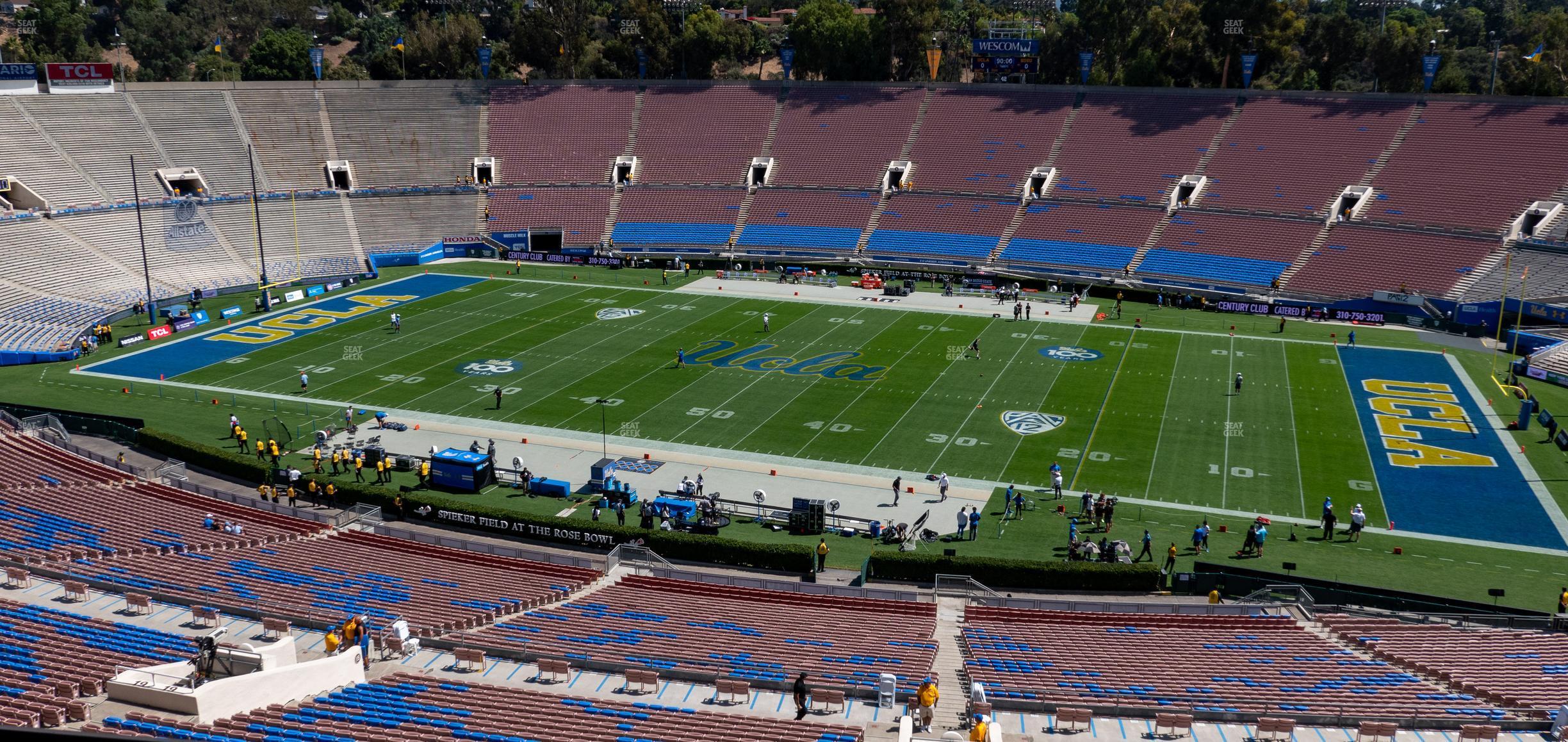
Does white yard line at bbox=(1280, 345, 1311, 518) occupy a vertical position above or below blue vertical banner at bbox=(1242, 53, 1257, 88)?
below

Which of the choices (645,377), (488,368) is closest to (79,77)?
(488,368)

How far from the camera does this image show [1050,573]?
103ft

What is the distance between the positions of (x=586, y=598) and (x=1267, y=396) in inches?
1281

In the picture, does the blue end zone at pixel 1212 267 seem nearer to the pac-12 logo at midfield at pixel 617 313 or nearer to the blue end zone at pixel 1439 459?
the blue end zone at pixel 1439 459

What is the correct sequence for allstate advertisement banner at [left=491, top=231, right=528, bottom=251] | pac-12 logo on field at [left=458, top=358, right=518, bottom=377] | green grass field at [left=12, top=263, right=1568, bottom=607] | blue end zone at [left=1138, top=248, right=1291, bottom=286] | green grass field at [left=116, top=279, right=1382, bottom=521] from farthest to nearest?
allstate advertisement banner at [left=491, top=231, right=528, bottom=251], blue end zone at [left=1138, top=248, right=1291, bottom=286], pac-12 logo on field at [left=458, top=358, right=518, bottom=377], green grass field at [left=116, top=279, right=1382, bottom=521], green grass field at [left=12, top=263, right=1568, bottom=607]

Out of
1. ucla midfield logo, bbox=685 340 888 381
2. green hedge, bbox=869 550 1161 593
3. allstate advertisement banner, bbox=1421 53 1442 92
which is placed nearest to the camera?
green hedge, bbox=869 550 1161 593

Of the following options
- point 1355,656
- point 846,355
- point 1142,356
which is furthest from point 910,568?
point 1142,356

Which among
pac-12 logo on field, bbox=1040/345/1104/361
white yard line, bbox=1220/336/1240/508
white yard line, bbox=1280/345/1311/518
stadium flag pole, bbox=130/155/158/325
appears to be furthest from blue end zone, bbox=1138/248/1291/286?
stadium flag pole, bbox=130/155/158/325

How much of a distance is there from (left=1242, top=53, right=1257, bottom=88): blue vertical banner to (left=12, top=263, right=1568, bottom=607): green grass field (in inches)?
1103

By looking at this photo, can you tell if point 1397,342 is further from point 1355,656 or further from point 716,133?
point 716,133

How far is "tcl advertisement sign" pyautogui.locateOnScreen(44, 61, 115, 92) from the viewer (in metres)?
77.4

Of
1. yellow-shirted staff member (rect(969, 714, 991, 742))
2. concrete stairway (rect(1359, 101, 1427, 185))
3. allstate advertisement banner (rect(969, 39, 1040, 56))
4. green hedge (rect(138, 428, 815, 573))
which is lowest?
green hedge (rect(138, 428, 815, 573))

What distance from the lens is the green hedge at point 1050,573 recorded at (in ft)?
103

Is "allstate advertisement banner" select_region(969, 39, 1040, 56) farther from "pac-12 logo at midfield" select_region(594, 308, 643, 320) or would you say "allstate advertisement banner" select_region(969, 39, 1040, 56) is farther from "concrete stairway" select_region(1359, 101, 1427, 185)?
"pac-12 logo at midfield" select_region(594, 308, 643, 320)
